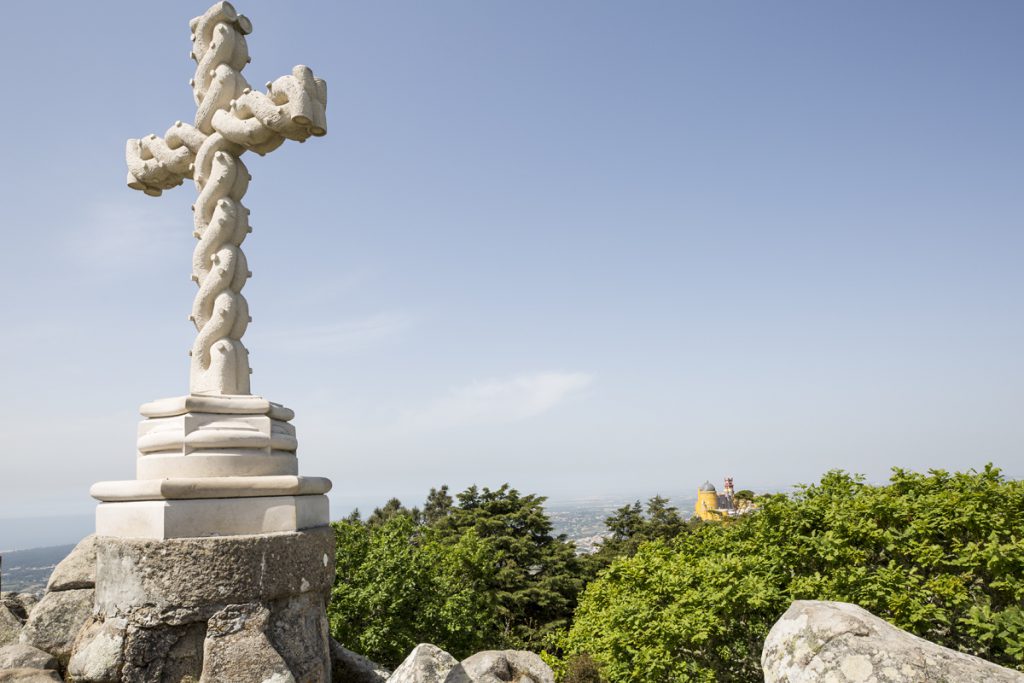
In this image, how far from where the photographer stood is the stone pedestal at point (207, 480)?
12.6ft

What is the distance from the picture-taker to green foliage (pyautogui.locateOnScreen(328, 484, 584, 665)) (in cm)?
1880

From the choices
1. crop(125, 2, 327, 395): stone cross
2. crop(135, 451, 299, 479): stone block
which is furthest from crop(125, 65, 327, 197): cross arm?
crop(135, 451, 299, 479): stone block

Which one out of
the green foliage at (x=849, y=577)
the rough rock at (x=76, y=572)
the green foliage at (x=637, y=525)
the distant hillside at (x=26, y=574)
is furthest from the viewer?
the green foliage at (x=637, y=525)

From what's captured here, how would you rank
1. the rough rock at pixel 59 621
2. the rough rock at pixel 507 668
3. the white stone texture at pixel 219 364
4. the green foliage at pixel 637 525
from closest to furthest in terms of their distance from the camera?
the white stone texture at pixel 219 364 → the rough rock at pixel 59 621 → the rough rock at pixel 507 668 → the green foliage at pixel 637 525

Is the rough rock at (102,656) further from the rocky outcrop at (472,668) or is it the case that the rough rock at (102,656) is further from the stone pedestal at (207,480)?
the rocky outcrop at (472,668)

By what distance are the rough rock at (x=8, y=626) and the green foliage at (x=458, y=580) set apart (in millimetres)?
13031

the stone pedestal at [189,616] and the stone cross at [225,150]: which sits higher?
the stone cross at [225,150]

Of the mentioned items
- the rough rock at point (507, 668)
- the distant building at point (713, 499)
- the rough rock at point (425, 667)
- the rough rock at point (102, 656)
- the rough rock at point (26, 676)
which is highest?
the rough rock at point (102, 656)

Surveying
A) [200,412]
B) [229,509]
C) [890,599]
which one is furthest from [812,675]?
[890,599]

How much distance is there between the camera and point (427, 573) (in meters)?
20.9

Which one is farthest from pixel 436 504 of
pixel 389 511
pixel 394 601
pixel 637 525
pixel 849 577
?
pixel 849 577

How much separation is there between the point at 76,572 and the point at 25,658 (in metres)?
→ 0.64

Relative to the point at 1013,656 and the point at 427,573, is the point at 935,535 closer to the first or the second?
the point at 1013,656

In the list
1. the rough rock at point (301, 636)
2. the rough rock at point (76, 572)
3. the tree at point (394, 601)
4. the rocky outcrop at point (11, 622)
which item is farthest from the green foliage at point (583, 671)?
the rough rock at point (76, 572)
